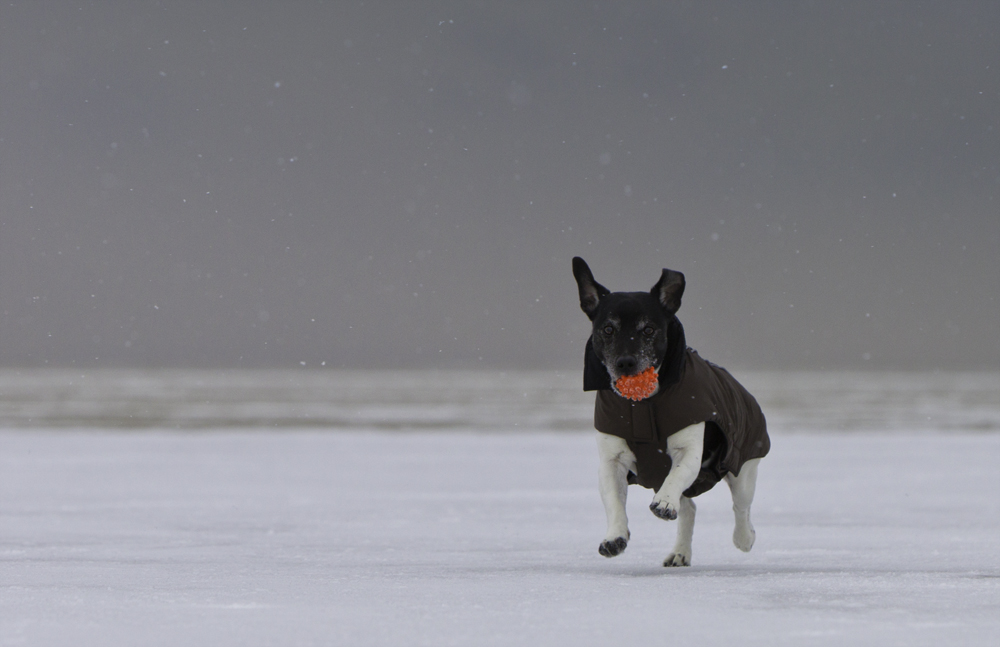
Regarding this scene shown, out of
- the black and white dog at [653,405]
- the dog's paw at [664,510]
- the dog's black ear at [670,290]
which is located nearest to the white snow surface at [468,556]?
the dog's paw at [664,510]

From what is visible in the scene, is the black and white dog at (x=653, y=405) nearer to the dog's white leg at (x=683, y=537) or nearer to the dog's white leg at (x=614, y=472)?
the dog's white leg at (x=614, y=472)

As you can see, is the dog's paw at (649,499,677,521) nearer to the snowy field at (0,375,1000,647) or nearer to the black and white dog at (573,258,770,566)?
the black and white dog at (573,258,770,566)

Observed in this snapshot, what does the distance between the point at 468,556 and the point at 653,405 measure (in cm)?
148

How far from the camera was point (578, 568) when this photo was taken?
15.6 feet

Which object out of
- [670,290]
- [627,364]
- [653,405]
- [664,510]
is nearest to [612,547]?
[664,510]

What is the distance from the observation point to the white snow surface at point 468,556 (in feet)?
10.3

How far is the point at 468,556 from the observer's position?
5.41 meters

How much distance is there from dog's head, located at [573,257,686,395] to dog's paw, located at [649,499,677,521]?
1.73 feet

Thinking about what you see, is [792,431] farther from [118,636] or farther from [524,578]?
[118,636]

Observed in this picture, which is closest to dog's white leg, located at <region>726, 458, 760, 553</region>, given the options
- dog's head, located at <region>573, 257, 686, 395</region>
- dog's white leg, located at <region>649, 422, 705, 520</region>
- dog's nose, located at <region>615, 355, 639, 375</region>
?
dog's white leg, located at <region>649, 422, 705, 520</region>

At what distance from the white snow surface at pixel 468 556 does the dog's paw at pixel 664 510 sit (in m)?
0.30

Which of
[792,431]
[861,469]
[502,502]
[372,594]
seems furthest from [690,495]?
[792,431]

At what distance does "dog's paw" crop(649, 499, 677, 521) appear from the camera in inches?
167

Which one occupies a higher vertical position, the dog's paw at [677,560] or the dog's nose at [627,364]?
the dog's nose at [627,364]
